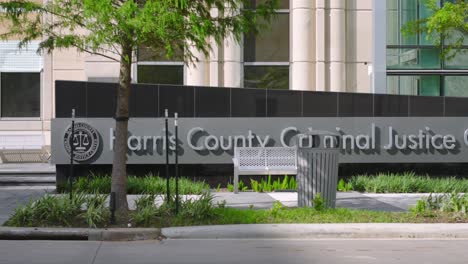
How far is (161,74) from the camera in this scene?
24.8 metres

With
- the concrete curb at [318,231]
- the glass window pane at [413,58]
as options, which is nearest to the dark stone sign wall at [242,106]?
the glass window pane at [413,58]

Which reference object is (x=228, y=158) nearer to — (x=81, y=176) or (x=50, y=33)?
(x=81, y=176)

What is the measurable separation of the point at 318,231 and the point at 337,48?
1441 centimetres

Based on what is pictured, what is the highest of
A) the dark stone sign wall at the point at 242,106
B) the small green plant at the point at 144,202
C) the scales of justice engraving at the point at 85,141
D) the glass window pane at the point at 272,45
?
the glass window pane at the point at 272,45

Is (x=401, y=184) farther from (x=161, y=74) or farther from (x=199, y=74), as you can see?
(x=161, y=74)


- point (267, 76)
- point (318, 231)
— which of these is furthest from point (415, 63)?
point (318, 231)

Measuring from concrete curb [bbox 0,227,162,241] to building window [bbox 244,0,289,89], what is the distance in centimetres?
1443

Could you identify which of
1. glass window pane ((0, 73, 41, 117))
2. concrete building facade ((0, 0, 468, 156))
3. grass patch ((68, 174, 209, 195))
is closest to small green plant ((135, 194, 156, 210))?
grass patch ((68, 174, 209, 195))

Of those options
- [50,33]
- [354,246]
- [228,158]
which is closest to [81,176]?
[228,158]

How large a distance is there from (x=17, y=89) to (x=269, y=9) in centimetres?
1837

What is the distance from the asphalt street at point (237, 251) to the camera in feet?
31.1

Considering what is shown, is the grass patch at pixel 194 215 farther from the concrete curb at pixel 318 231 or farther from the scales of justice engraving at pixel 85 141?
the scales of justice engraving at pixel 85 141

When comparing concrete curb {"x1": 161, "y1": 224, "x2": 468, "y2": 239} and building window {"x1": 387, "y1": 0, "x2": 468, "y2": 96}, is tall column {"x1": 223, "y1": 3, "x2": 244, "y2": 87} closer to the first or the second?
building window {"x1": 387, "y1": 0, "x2": 468, "y2": 96}

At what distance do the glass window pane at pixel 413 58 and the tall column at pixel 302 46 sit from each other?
2.74 m
